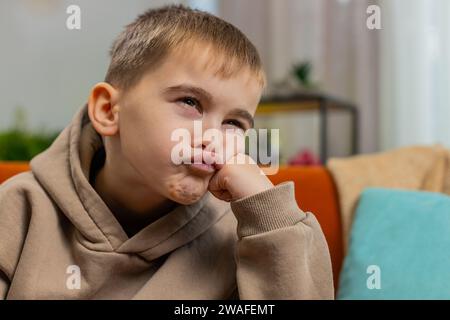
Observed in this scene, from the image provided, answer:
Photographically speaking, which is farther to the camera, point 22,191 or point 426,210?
point 426,210

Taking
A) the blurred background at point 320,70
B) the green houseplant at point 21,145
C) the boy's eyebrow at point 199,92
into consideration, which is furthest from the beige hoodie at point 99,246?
the blurred background at point 320,70

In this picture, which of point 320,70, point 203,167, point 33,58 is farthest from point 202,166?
point 33,58

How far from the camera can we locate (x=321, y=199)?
4.04 ft

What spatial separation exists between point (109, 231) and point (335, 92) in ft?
6.91

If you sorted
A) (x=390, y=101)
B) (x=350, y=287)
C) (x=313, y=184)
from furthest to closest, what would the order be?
(x=390, y=101)
(x=313, y=184)
(x=350, y=287)

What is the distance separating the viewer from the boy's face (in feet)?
2.06

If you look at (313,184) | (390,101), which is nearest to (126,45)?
(313,184)

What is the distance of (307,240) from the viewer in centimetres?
63

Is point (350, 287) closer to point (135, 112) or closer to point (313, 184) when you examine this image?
point (313, 184)

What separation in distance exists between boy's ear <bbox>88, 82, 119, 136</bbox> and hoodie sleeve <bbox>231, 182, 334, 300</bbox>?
0.20 m

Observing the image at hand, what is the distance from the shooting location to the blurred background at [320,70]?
2.34 meters

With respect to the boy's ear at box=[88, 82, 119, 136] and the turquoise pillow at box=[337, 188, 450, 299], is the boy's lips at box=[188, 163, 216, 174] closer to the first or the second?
the boy's ear at box=[88, 82, 119, 136]

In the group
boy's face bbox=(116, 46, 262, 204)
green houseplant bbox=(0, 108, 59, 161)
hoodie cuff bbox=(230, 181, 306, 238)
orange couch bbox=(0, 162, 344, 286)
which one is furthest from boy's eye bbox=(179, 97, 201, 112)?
green houseplant bbox=(0, 108, 59, 161)

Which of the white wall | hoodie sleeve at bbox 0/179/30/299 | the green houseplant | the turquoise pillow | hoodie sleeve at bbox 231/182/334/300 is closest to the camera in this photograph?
hoodie sleeve at bbox 231/182/334/300
